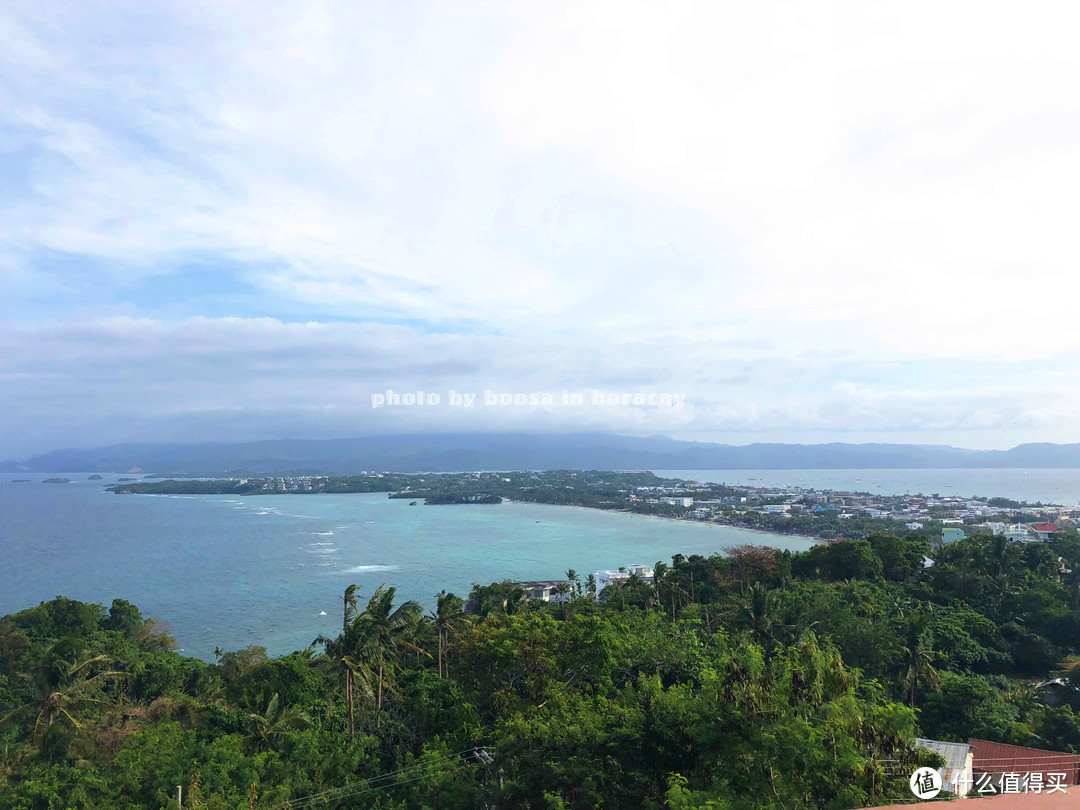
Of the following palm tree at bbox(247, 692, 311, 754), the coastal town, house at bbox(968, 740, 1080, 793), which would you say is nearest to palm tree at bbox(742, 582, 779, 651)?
house at bbox(968, 740, 1080, 793)

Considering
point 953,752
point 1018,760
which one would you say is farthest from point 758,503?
point 953,752

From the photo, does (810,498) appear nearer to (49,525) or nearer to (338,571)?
(338,571)

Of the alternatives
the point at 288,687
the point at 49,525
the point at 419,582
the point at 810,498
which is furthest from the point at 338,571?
the point at 810,498

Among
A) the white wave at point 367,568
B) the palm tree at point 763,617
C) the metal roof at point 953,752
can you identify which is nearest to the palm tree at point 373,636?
the metal roof at point 953,752

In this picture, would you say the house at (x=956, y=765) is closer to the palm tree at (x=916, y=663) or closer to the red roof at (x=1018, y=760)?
the red roof at (x=1018, y=760)

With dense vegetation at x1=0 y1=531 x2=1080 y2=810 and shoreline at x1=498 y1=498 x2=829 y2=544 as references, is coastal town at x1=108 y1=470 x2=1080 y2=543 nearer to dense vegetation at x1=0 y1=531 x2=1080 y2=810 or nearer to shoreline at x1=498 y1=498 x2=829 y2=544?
shoreline at x1=498 y1=498 x2=829 y2=544
